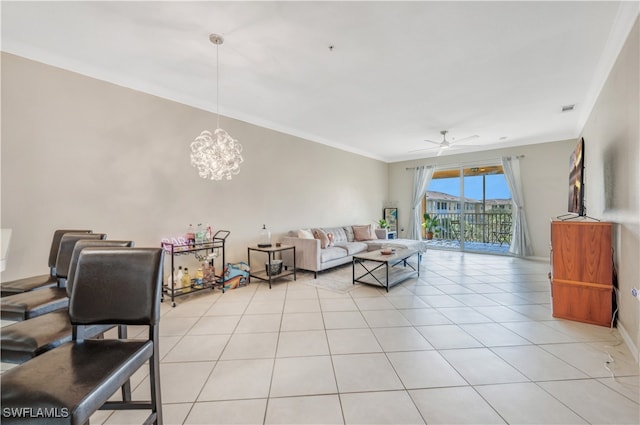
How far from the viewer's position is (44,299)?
182 cm

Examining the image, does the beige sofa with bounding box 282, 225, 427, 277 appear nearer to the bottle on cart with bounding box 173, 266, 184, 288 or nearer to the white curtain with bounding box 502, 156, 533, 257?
the bottle on cart with bounding box 173, 266, 184, 288

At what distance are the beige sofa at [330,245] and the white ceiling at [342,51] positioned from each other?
2267mm

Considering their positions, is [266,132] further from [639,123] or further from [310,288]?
[639,123]

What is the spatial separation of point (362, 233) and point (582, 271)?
4.10 m

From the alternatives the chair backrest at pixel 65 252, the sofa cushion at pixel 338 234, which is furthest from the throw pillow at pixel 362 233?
the chair backrest at pixel 65 252

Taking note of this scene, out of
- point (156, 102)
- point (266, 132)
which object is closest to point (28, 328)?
point (156, 102)

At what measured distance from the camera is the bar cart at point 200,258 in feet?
10.9

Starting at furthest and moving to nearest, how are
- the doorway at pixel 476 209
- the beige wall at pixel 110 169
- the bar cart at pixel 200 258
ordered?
1. the doorway at pixel 476 209
2. the bar cart at pixel 200 258
3. the beige wall at pixel 110 169

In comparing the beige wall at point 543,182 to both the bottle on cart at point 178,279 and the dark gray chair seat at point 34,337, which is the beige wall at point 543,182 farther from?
the dark gray chair seat at point 34,337

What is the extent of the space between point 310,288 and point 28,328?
116 inches

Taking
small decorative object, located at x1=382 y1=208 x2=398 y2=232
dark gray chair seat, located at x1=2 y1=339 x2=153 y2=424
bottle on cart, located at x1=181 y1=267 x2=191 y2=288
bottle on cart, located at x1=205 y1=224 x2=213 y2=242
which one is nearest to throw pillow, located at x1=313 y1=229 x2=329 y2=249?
bottle on cart, located at x1=205 y1=224 x2=213 y2=242

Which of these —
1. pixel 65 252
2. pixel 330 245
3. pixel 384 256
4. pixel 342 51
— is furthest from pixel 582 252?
pixel 65 252

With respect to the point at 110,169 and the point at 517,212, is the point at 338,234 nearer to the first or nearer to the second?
the point at 110,169

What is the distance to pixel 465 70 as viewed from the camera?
3.04 meters
